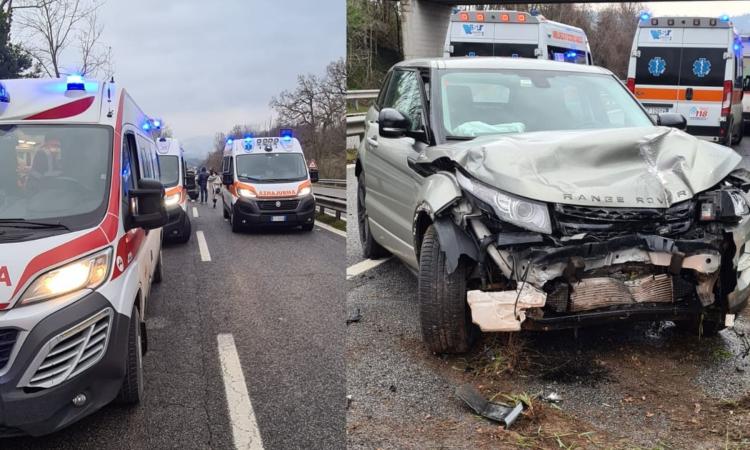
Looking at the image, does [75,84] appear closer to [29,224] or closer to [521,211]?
[29,224]

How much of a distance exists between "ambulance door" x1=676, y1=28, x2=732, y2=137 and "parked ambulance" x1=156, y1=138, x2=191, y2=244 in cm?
938

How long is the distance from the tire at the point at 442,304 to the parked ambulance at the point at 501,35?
11.8 metres

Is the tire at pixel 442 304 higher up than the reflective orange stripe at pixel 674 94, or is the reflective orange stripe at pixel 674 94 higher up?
the reflective orange stripe at pixel 674 94

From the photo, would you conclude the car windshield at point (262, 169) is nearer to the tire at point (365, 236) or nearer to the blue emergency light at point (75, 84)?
the tire at point (365, 236)

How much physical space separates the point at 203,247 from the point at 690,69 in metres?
9.47

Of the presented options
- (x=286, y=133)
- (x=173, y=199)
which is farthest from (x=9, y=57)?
(x=173, y=199)

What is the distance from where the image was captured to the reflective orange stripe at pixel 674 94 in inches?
523

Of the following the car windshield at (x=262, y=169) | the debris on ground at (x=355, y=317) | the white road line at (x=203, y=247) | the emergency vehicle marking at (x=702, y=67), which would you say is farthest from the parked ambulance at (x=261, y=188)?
the emergency vehicle marking at (x=702, y=67)

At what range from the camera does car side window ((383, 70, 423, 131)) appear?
4695 millimetres

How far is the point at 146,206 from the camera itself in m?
4.23

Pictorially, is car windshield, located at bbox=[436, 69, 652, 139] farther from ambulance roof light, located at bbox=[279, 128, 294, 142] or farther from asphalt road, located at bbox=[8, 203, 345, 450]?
asphalt road, located at bbox=[8, 203, 345, 450]

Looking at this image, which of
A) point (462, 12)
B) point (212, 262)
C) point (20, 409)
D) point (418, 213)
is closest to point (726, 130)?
point (462, 12)

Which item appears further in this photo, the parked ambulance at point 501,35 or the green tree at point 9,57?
the parked ambulance at point 501,35

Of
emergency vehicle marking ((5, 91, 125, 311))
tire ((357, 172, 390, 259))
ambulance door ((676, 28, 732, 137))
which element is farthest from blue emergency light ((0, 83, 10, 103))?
ambulance door ((676, 28, 732, 137))
